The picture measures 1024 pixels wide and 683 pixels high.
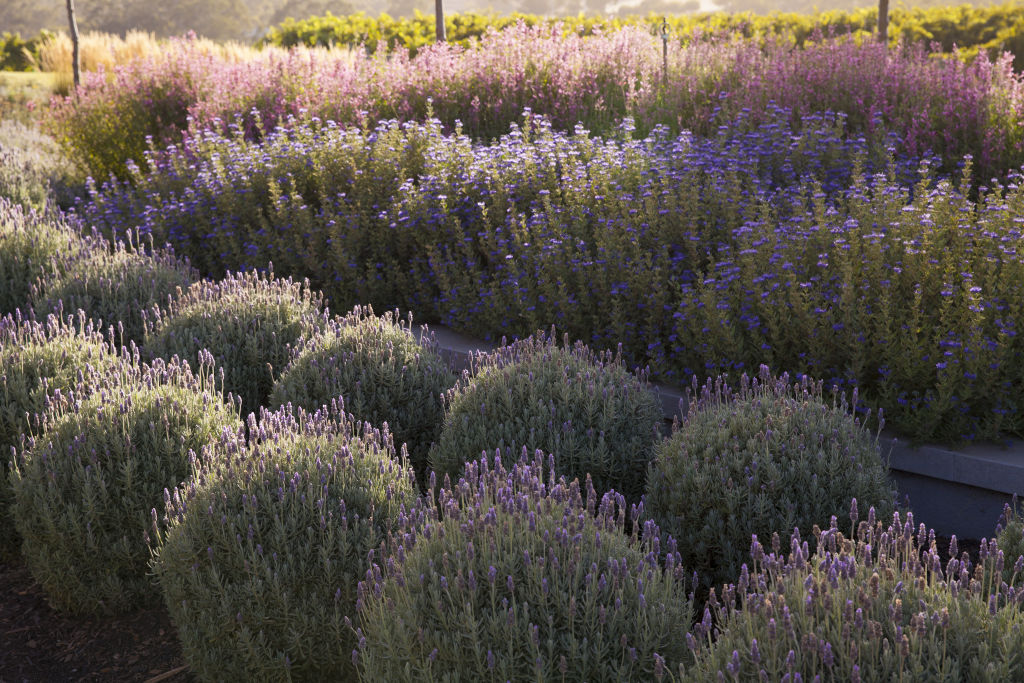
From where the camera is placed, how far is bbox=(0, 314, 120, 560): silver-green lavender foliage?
4133mm

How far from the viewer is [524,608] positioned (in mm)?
2143

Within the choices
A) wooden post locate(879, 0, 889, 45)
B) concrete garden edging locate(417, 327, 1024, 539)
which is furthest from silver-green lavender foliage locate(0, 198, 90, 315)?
wooden post locate(879, 0, 889, 45)

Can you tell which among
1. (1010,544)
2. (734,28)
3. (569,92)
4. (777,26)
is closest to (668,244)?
(1010,544)

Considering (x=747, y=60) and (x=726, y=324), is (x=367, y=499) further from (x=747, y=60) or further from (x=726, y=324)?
(x=747, y=60)

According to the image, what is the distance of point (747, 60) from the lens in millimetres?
10070

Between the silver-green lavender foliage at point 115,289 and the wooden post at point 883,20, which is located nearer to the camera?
the silver-green lavender foliage at point 115,289

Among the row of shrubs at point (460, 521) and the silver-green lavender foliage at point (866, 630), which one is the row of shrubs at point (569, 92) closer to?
the row of shrubs at point (460, 521)

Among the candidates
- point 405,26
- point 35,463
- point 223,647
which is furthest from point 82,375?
point 405,26

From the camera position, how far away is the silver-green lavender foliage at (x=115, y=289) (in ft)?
18.4

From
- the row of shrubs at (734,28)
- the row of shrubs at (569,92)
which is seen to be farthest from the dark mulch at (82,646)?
the row of shrubs at (734,28)

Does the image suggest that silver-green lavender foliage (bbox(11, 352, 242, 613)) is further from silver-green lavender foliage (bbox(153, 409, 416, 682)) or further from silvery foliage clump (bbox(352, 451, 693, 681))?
silvery foliage clump (bbox(352, 451, 693, 681))

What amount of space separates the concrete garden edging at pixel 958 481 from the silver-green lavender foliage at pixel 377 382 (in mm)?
1258

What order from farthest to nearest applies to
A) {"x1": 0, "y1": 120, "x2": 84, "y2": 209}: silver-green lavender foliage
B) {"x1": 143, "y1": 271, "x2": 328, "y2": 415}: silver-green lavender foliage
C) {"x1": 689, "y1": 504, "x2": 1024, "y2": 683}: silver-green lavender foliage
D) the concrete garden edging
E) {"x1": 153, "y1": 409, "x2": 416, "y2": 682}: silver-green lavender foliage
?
{"x1": 0, "y1": 120, "x2": 84, "y2": 209}: silver-green lavender foliage, {"x1": 143, "y1": 271, "x2": 328, "y2": 415}: silver-green lavender foliage, the concrete garden edging, {"x1": 153, "y1": 409, "x2": 416, "y2": 682}: silver-green lavender foliage, {"x1": 689, "y1": 504, "x2": 1024, "y2": 683}: silver-green lavender foliage

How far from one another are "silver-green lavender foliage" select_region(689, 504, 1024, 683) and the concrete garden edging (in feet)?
6.23
